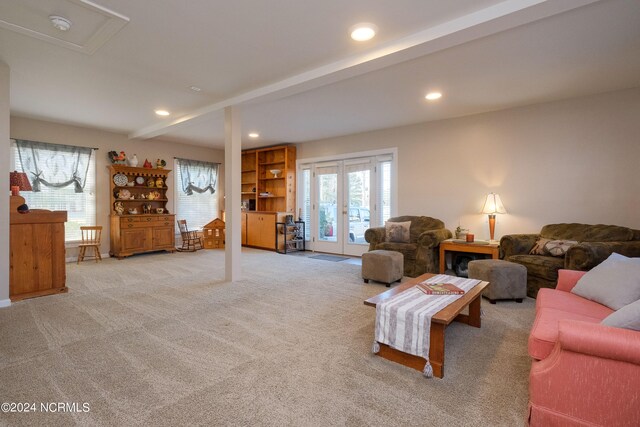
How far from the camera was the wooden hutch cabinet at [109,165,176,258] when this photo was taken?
6.34 metres

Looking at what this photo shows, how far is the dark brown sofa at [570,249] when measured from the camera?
10.8 feet

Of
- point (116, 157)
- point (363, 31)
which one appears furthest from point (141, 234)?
point (363, 31)

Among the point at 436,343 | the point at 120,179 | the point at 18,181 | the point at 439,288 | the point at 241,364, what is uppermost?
the point at 120,179

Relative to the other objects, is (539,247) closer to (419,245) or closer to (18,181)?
(419,245)

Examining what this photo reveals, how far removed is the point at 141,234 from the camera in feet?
21.5

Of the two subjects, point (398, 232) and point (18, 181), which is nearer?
point (18, 181)

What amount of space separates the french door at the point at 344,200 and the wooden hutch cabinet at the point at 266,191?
358 millimetres

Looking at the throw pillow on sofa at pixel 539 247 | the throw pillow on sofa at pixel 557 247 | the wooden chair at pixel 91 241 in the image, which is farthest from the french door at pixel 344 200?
the wooden chair at pixel 91 241

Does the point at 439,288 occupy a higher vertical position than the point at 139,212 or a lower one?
lower

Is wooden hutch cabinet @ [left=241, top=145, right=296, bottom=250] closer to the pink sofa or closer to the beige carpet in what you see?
the beige carpet

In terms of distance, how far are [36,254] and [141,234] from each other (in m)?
2.84

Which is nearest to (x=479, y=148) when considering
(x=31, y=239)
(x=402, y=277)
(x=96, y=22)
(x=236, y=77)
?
(x=402, y=277)

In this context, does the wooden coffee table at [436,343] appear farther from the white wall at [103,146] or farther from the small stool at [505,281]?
the white wall at [103,146]

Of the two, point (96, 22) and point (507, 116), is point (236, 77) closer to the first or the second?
point (96, 22)
